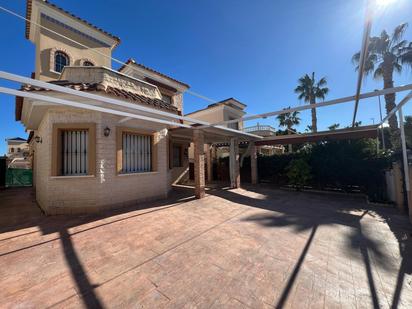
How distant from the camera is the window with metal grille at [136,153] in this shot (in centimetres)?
804

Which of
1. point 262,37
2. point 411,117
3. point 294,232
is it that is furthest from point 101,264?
point 411,117

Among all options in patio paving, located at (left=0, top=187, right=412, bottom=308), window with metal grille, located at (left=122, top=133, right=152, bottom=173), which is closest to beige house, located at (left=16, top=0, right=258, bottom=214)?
window with metal grille, located at (left=122, top=133, right=152, bottom=173)

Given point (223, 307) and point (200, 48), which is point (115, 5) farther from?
point (223, 307)

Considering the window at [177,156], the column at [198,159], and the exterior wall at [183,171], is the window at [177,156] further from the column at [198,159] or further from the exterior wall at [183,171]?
the column at [198,159]

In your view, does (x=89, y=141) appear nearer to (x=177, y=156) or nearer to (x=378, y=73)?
(x=177, y=156)

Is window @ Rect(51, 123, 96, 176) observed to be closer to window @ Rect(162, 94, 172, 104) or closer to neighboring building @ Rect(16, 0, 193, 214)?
neighboring building @ Rect(16, 0, 193, 214)

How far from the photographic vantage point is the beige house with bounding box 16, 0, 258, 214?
6746mm

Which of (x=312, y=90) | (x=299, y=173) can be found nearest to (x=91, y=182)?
(x=299, y=173)

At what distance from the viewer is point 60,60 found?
10.7m

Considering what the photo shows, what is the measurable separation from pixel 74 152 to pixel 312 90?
26485 mm

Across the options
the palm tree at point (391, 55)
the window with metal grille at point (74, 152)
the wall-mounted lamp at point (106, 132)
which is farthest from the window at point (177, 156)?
the palm tree at point (391, 55)

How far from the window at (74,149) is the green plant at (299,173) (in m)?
11.4

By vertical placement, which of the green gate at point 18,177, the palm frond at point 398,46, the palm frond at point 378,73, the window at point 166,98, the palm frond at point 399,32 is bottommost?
the green gate at point 18,177

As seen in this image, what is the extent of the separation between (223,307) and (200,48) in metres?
11.0
